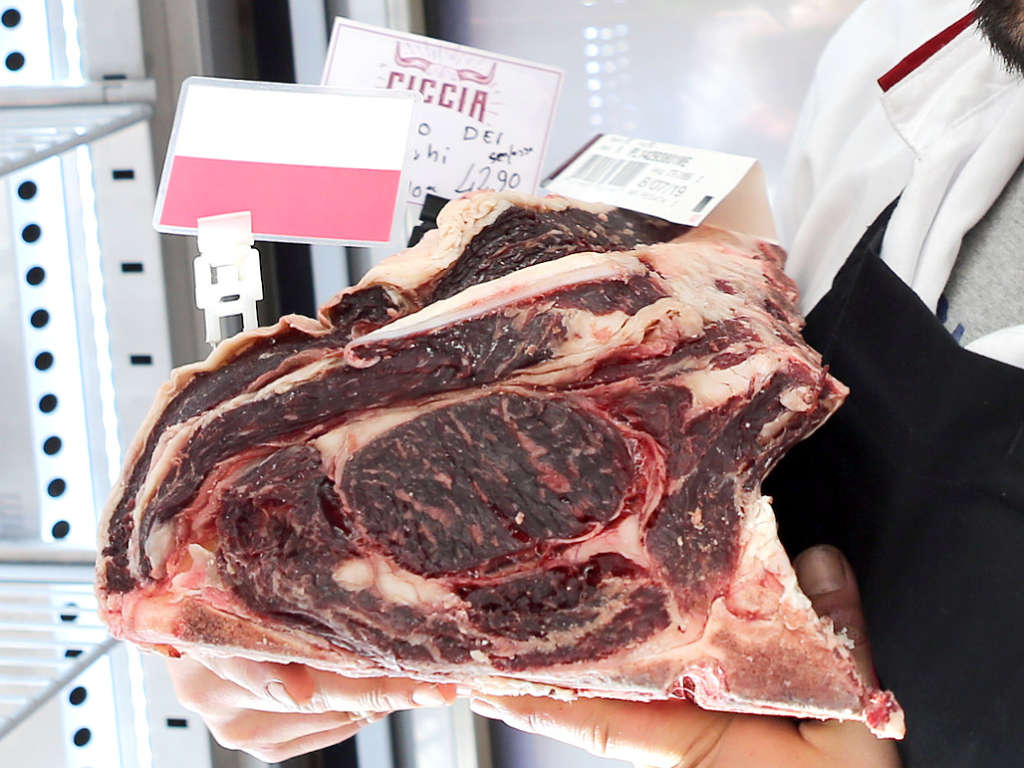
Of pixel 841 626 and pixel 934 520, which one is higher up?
pixel 934 520

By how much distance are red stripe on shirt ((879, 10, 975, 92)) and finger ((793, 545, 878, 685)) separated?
1.70 ft

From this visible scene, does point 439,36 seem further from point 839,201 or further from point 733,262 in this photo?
point 733,262

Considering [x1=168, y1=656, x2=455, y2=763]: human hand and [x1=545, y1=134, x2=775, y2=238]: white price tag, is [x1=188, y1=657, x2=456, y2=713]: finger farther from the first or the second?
[x1=545, y1=134, x2=775, y2=238]: white price tag

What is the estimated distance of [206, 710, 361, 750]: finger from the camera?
812 millimetres

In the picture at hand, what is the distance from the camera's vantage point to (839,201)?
109cm

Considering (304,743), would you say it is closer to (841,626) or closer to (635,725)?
(635,725)

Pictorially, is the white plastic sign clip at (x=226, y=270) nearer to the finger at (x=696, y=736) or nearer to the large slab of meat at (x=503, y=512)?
the large slab of meat at (x=503, y=512)

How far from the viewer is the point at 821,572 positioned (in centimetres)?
78

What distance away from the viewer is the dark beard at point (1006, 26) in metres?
0.74

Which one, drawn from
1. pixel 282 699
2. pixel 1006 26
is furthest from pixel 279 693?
pixel 1006 26

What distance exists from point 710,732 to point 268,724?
35 centimetres

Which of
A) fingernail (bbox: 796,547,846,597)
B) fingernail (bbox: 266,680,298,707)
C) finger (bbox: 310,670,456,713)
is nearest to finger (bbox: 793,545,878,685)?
fingernail (bbox: 796,547,846,597)

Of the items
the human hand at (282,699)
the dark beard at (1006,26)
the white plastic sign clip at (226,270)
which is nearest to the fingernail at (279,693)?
the human hand at (282,699)

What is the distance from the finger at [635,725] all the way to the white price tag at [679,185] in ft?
1.37
